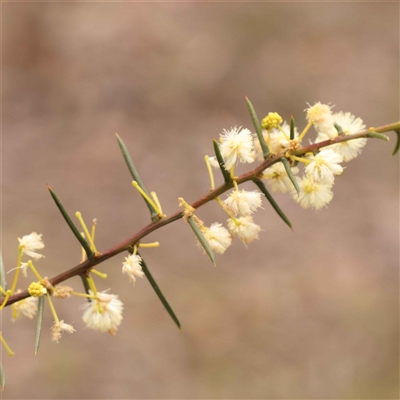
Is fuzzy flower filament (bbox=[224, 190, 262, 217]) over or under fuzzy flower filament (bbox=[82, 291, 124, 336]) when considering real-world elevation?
over

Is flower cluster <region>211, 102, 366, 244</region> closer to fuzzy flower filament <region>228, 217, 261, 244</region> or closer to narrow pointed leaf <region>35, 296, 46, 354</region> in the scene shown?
fuzzy flower filament <region>228, 217, 261, 244</region>

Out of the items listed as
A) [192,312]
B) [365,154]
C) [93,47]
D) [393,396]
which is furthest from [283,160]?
[93,47]

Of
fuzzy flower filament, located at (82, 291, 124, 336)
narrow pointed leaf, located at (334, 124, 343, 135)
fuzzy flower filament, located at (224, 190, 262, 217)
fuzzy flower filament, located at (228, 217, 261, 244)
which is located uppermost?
narrow pointed leaf, located at (334, 124, 343, 135)

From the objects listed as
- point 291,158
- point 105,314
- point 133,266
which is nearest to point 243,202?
point 291,158

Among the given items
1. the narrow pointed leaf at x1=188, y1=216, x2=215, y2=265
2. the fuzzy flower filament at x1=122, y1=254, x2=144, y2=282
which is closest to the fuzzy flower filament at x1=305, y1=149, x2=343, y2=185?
the narrow pointed leaf at x1=188, y1=216, x2=215, y2=265

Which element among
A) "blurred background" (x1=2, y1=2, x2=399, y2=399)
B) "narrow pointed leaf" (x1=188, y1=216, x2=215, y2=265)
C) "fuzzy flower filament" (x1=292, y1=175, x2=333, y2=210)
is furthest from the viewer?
"blurred background" (x1=2, y1=2, x2=399, y2=399)

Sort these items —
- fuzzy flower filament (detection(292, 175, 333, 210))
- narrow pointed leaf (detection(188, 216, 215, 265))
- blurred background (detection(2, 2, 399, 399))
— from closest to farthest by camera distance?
1. narrow pointed leaf (detection(188, 216, 215, 265))
2. fuzzy flower filament (detection(292, 175, 333, 210))
3. blurred background (detection(2, 2, 399, 399))

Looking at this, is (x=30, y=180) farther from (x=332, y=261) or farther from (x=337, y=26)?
(x=337, y=26)

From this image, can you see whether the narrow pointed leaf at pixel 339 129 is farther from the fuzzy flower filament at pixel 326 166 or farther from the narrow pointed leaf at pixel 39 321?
the narrow pointed leaf at pixel 39 321

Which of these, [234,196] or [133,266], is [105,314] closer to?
[133,266]

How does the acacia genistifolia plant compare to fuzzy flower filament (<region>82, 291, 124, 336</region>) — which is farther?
fuzzy flower filament (<region>82, 291, 124, 336</region>)
